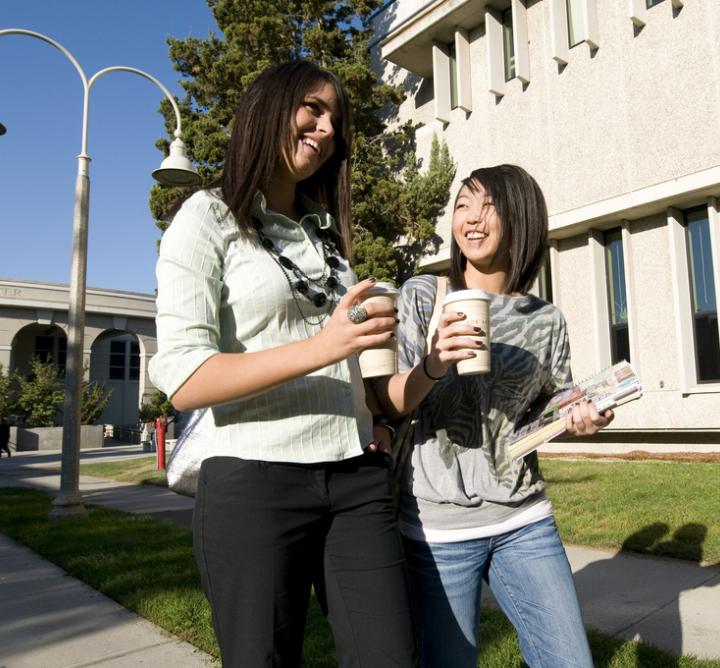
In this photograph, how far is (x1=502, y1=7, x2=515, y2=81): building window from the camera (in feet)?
52.1

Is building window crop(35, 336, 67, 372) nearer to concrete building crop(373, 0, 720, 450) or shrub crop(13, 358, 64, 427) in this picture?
shrub crop(13, 358, 64, 427)

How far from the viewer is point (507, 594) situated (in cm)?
204

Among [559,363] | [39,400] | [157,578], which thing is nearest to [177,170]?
[157,578]

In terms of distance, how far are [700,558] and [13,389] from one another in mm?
35261

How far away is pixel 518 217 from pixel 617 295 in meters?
13.1

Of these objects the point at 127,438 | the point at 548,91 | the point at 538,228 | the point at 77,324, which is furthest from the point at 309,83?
the point at 127,438

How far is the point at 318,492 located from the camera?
153 cm

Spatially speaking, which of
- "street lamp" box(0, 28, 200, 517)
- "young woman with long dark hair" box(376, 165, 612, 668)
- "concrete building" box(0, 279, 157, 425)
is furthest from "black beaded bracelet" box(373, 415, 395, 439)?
"concrete building" box(0, 279, 157, 425)

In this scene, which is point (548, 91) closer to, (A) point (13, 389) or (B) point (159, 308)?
(B) point (159, 308)

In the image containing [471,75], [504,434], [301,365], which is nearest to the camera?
[301,365]

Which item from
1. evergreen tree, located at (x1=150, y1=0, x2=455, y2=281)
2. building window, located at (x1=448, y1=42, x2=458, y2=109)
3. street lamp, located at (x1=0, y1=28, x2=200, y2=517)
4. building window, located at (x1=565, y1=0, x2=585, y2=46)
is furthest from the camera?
building window, located at (x1=448, y1=42, x2=458, y2=109)

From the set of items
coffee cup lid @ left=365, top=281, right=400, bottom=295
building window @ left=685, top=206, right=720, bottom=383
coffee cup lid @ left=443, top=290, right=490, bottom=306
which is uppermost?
building window @ left=685, top=206, right=720, bottom=383

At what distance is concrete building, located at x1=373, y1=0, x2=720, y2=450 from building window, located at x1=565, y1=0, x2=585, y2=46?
0.13ft

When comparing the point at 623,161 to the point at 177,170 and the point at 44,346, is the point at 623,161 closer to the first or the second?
the point at 177,170
